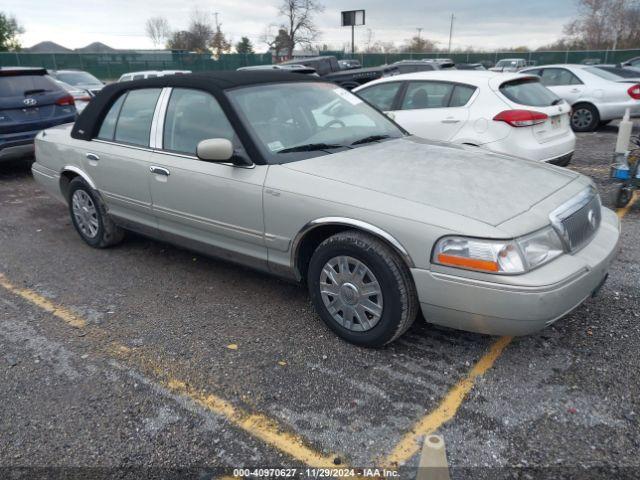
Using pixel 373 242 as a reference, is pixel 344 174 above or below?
above

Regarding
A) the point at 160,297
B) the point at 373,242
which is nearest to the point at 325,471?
the point at 373,242

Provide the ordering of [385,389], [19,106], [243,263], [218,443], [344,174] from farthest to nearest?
[19,106]
[243,263]
[344,174]
[385,389]
[218,443]

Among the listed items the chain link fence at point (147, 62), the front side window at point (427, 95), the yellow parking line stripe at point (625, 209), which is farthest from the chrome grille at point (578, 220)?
the chain link fence at point (147, 62)

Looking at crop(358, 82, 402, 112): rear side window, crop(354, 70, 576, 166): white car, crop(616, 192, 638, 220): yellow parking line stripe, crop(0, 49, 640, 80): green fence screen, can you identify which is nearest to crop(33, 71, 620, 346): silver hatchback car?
crop(354, 70, 576, 166): white car

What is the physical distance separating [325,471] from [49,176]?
4.52 metres

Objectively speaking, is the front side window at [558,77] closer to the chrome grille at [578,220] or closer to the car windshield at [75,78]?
the chrome grille at [578,220]

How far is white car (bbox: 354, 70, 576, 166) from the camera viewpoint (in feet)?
19.3

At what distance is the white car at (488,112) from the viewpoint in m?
5.89

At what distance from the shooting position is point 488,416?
2.64 meters

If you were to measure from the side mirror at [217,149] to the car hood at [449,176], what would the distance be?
0.42 meters

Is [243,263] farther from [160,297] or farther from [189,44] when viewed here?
[189,44]

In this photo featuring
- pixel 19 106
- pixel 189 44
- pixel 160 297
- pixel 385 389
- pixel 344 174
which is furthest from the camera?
pixel 189 44

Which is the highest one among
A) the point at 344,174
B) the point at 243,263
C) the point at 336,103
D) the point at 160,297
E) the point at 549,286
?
the point at 336,103

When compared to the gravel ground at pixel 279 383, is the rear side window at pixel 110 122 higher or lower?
higher
